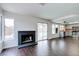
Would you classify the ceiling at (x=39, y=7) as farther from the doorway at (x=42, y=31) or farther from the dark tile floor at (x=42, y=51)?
the doorway at (x=42, y=31)

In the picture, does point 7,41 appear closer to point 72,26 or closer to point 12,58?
point 12,58

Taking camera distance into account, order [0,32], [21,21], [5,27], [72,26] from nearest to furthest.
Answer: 1. [0,32]
2. [5,27]
3. [21,21]
4. [72,26]

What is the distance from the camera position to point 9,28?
5.16 m

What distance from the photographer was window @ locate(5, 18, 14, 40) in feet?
16.4

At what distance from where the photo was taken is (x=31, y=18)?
645 cm

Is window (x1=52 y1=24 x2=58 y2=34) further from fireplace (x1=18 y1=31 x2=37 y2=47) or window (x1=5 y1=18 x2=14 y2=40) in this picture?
window (x1=5 y1=18 x2=14 y2=40)

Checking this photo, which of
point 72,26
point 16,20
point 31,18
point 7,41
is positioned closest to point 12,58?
point 7,41

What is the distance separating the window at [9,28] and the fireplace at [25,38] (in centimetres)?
46

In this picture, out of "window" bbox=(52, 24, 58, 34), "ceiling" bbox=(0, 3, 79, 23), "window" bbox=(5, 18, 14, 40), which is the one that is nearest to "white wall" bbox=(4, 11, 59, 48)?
"window" bbox=(5, 18, 14, 40)

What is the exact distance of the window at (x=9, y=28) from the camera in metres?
5.01

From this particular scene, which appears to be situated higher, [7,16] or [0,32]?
[7,16]

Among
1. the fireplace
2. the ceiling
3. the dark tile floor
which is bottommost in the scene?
the dark tile floor

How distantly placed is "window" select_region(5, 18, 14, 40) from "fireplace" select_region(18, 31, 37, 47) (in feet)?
1.52

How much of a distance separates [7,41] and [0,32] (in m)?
0.71
